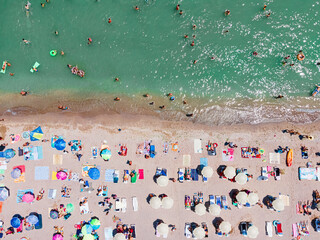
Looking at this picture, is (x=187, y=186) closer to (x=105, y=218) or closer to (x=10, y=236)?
(x=105, y=218)

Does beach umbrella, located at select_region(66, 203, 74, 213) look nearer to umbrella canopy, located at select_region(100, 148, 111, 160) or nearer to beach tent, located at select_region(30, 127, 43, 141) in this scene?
umbrella canopy, located at select_region(100, 148, 111, 160)

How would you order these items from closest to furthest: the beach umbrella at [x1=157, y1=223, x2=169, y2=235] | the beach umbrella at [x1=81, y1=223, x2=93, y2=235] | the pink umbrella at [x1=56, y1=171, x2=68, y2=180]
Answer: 1. the beach umbrella at [x1=157, y1=223, x2=169, y2=235]
2. the beach umbrella at [x1=81, y1=223, x2=93, y2=235]
3. the pink umbrella at [x1=56, y1=171, x2=68, y2=180]

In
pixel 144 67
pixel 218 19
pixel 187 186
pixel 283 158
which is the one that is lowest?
pixel 187 186

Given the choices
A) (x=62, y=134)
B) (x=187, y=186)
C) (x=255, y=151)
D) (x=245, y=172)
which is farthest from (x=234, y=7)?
(x=62, y=134)

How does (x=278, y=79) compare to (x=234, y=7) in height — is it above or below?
below

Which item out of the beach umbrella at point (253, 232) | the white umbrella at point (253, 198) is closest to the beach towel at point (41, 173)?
the white umbrella at point (253, 198)

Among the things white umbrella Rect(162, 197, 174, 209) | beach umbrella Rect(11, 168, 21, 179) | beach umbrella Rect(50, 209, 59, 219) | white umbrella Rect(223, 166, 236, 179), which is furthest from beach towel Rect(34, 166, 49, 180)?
white umbrella Rect(223, 166, 236, 179)

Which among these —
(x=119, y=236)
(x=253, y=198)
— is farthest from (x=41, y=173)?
(x=253, y=198)
